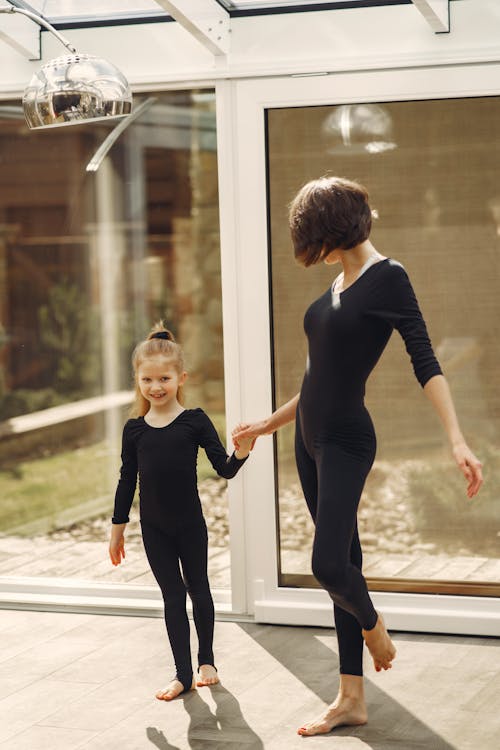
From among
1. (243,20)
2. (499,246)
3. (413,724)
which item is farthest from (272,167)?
(413,724)

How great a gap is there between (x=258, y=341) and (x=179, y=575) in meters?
1.15

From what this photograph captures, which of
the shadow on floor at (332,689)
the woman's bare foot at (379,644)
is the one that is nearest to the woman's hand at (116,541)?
the shadow on floor at (332,689)

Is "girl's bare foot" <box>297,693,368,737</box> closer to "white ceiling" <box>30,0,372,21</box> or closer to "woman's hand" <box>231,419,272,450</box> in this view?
"woman's hand" <box>231,419,272,450</box>

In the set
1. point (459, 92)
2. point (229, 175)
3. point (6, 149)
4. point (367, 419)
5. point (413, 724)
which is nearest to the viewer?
point (367, 419)

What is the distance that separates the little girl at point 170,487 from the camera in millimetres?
3709

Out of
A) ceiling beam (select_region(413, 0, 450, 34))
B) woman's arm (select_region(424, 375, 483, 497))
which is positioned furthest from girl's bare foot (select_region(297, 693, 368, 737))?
ceiling beam (select_region(413, 0, 450, 34))

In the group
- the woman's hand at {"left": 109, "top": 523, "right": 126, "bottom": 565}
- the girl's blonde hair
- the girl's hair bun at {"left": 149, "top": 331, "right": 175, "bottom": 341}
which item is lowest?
the woman's hand at {"left": 109, "top": 523, "right": 126, "bottom": 565}

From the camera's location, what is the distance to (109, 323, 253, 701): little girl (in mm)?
3709

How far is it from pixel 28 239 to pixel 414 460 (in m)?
1.93

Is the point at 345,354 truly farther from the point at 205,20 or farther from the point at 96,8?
the point at 96,8

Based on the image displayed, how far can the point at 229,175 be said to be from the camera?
4566 mm

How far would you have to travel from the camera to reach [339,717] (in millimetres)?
3412

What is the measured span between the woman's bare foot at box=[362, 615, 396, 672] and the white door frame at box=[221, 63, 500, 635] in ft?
4.22

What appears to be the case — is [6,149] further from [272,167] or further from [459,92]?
[459,92]
